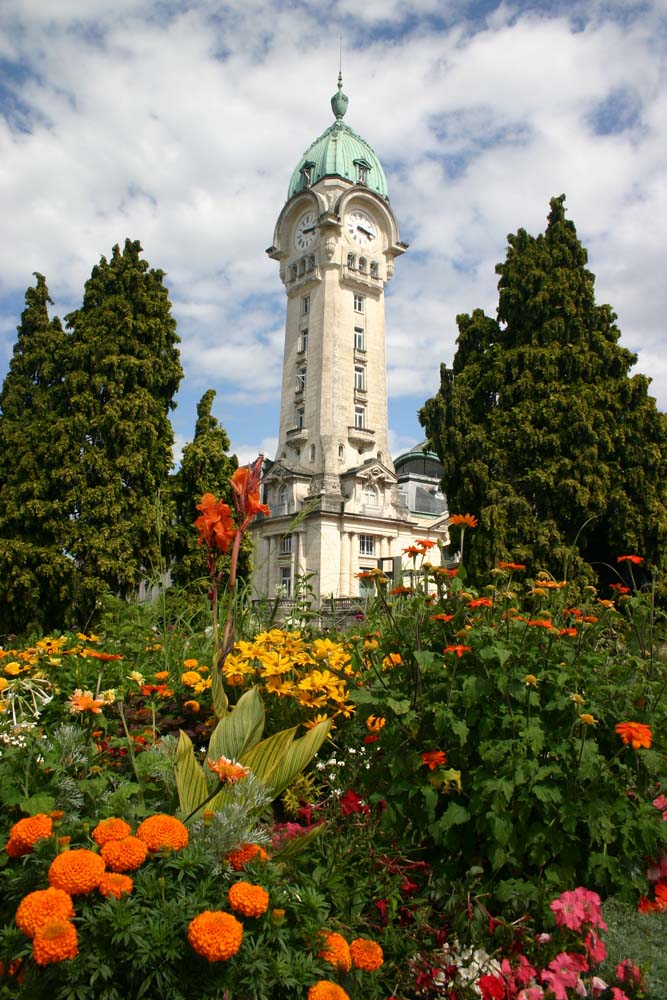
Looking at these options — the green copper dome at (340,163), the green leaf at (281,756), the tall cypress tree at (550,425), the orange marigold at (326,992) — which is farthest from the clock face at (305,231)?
the orange marigold at (326,992)

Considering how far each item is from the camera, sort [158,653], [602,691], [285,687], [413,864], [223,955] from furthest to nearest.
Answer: [158,653], [285,687], [602,691], [413,864], [223,955]

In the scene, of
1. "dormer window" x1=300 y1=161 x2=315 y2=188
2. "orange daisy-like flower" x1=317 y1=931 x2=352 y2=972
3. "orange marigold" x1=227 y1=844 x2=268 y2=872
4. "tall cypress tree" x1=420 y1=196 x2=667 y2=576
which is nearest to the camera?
"orange daisy-like flower" x1=317 y1=931 x2=352 y2=972

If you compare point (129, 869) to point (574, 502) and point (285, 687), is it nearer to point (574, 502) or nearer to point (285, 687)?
point (285, 687)

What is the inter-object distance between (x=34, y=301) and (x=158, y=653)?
1518 cm

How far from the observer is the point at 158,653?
463cm

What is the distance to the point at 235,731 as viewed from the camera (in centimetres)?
275

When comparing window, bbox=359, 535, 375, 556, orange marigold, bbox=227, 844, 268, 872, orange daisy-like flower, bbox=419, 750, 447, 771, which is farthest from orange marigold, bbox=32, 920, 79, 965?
window, bbox=359, 535, 375, 556

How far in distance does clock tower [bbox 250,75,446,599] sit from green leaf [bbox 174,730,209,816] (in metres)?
30.5

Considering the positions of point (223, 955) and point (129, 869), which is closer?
point (223, 955)

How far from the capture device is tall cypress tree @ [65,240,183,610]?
14.5 m

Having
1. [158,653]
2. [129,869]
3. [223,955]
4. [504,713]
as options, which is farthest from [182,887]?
[158,653]

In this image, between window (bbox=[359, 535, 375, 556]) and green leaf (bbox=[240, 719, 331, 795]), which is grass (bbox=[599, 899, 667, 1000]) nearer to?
green leaf (bbox=[240, 719, 331, 795])

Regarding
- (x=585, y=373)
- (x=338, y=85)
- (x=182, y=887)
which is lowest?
(x=182, y=887)

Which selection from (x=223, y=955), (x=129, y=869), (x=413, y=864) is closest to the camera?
(x=223, y=955)
